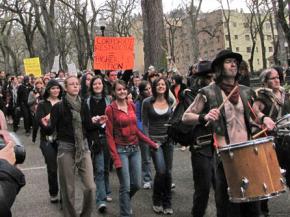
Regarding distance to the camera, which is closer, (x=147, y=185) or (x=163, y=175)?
(x=163, y=175)

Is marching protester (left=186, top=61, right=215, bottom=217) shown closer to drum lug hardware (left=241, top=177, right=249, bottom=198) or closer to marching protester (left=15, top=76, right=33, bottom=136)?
drum lug hardware (left=241, top=177, right=249, bottom=198)

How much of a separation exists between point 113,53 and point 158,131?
6.28 metres

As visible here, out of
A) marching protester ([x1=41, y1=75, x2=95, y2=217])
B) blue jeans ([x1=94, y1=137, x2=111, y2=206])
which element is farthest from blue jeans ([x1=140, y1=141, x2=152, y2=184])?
marching protester ([x1=41, y1=75, x2=95, y2=217])

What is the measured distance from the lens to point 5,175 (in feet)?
7.34

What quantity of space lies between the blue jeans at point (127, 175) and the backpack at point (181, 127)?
22.5 inches

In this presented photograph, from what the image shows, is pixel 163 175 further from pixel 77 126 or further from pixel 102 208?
pixel 77 126

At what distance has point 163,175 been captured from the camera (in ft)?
22.8

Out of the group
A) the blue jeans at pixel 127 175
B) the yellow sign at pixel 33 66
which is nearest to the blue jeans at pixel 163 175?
the blue jeans at pixel 127 175

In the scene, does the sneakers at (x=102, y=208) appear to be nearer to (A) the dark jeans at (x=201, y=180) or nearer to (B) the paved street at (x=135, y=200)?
(B) the paved street at (x=135, y=200)

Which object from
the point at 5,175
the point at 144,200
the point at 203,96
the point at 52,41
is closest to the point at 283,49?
the point at 52,41

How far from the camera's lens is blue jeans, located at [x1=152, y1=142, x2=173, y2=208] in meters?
6.97

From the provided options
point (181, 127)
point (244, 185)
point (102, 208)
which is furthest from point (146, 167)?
point (244, 185)

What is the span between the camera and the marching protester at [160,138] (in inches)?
275

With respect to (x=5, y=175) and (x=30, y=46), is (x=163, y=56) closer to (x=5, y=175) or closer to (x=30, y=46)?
(x=5, y=175)
